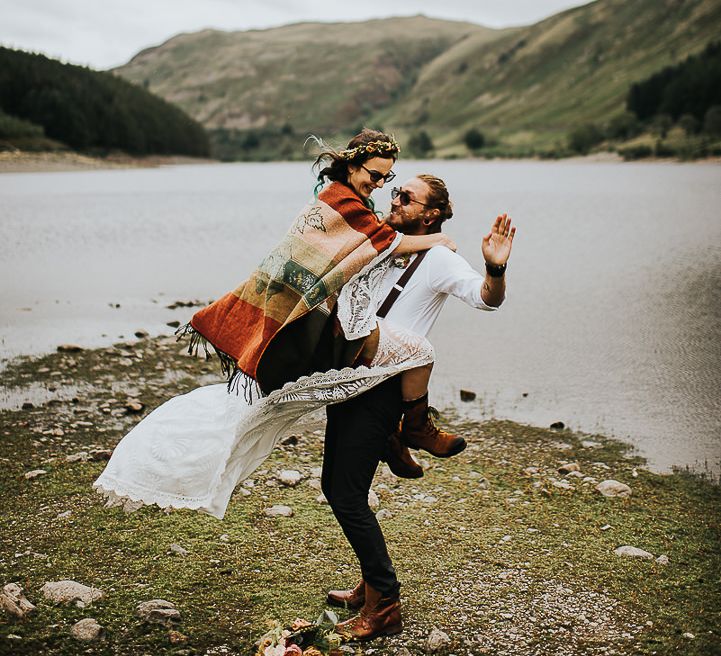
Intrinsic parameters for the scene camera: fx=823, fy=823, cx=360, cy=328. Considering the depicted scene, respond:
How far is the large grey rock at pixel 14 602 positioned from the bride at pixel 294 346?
3.42 feet

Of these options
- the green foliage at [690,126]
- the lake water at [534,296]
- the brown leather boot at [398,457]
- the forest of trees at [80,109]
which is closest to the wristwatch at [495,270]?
the brown leather boot at [398,457]

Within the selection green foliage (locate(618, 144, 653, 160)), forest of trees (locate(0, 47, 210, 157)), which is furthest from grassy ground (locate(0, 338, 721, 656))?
forest of trees (locate(0, 47, 210, 157))

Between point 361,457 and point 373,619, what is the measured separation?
41.7 inches

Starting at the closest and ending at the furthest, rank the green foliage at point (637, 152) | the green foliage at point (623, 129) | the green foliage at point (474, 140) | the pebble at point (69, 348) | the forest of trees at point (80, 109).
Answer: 1. the pebble at point (69, 348)
2. the green foliage at point (637, 152)
3. the forest of trees at point (80, 109)
4. the green foliage at point (623, 129)
5. the green foliage at point (474, 140)

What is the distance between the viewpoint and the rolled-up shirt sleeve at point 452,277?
4.70 metres

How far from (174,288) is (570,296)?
1035cm

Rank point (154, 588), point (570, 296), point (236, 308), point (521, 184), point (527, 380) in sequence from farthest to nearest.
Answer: point (521, 184) < point (570, 296) < point (527, 380) < point (154, 588) < point (236, 308)

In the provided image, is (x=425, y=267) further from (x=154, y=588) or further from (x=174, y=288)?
(x=174, y=288)

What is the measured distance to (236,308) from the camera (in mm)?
4727

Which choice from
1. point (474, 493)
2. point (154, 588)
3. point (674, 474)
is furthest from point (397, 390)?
point (674, 474)

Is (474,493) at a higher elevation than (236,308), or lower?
lower

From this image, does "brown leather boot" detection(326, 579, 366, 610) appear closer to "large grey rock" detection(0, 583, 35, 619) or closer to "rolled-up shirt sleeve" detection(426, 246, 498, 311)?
"large grey rock" detection(0, 583, 35, 619)

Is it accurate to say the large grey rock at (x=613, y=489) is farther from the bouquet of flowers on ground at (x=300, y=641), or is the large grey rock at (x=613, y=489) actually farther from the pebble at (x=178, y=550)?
the pebble at (x=178, y=550)

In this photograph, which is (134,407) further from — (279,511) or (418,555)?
(418,555)
